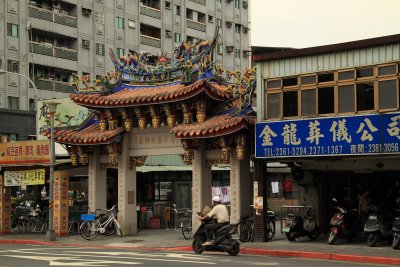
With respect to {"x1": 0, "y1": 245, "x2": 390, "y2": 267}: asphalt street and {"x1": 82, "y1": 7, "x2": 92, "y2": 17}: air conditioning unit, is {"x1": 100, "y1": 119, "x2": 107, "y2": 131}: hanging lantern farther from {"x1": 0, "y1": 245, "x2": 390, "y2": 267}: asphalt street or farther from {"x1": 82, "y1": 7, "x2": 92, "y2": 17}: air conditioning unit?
{"x1": 82, "y1": 7, "x2": 92, "y2": 17}: air conditioning unit

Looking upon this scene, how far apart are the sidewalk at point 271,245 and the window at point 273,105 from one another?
4.16 meters

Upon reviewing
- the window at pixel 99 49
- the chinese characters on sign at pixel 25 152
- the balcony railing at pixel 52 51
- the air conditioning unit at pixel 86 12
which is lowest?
the chinese characters on sign at pixel 25 152

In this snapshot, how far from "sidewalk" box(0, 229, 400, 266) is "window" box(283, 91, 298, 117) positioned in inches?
164

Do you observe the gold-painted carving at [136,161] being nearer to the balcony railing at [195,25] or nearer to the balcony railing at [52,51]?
the balcony railing at [52,51]

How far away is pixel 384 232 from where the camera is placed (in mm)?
20797

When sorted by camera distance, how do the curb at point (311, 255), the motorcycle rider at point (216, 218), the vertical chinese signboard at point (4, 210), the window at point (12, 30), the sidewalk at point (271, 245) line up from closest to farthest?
the curb at point (311, 255)
the sidewalk at point (271, 245)
the motorcycle rider at point (216, 218)
the vertical chinese signboard at point (4, 210)
the window at point (12, 30)

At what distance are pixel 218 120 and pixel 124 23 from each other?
135ft

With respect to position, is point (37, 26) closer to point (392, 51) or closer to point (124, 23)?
point (124, 23)

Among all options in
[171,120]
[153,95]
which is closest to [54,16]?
[153,95]

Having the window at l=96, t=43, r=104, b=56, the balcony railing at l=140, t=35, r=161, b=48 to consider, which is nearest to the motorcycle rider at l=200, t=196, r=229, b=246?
the window at l=96, t=43, r=104, b=56

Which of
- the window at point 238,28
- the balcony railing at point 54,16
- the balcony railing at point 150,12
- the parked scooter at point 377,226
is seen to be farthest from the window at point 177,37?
the parked scooter at point 377,226

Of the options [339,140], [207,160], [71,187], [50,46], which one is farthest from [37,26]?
[339,140]

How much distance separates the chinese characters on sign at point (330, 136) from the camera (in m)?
19.4

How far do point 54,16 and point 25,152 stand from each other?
29387 millimetres
